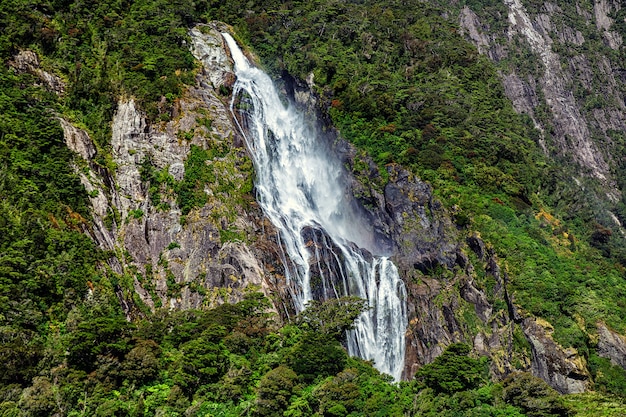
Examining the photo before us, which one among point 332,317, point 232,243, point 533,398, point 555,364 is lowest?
point 533,398

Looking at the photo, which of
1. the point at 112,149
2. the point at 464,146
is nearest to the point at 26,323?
the point at 112,149

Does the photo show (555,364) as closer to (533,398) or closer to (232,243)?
(533,398)

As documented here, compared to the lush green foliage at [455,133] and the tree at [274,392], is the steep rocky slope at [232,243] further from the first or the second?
the tree at [274,392]

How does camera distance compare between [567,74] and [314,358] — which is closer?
[314,358]

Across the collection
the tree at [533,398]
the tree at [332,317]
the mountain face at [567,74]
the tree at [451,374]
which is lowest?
the tree at [533,398]

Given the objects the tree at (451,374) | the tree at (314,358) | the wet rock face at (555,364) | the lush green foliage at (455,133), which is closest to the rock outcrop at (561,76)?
the lush green foliage at (455,133)

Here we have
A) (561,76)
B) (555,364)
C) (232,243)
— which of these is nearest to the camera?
(232,243)

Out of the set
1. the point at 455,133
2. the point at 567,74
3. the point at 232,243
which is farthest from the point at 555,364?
the point at 567,74
